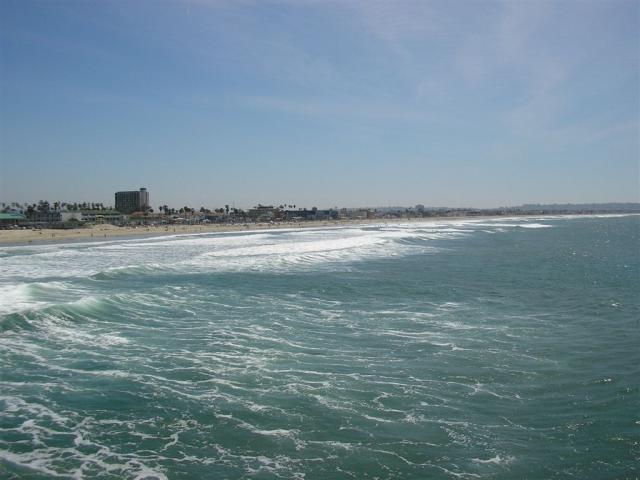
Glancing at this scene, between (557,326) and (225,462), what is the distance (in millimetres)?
12378

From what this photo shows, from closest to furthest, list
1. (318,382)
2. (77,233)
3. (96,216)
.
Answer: (318,382) → (77,233) → (96,216)

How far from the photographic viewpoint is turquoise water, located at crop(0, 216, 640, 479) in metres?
7.99

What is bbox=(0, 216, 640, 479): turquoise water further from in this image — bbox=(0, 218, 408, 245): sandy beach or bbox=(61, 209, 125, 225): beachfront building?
bbox=(61, 209, 125, 225): beachfront building

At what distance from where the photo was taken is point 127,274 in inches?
1100

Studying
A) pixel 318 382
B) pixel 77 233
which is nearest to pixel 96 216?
pixel 77 233

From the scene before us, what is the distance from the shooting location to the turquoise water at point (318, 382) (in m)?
7.99

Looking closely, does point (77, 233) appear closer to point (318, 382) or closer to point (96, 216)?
point (96, 216)

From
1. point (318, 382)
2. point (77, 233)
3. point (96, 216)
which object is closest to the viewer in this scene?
point (318, 382)

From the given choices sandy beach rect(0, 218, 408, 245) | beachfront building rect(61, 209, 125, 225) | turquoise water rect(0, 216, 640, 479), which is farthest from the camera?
beachfront building rect(61, 209, 125, 225)

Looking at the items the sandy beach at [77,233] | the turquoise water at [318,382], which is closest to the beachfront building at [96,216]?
the sandy beach at [77,233]

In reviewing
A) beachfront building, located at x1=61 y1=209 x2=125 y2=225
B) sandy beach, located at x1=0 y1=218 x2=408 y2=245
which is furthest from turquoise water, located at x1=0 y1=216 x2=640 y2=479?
beachfront building, located at x1=61 y1=209 x2=125 y2=225

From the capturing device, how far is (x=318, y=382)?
11.2m

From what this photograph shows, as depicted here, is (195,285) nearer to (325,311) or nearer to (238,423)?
(325,311)

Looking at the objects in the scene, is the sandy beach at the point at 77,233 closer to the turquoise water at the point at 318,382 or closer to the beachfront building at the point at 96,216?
the beachfront building at the point at 96,216
